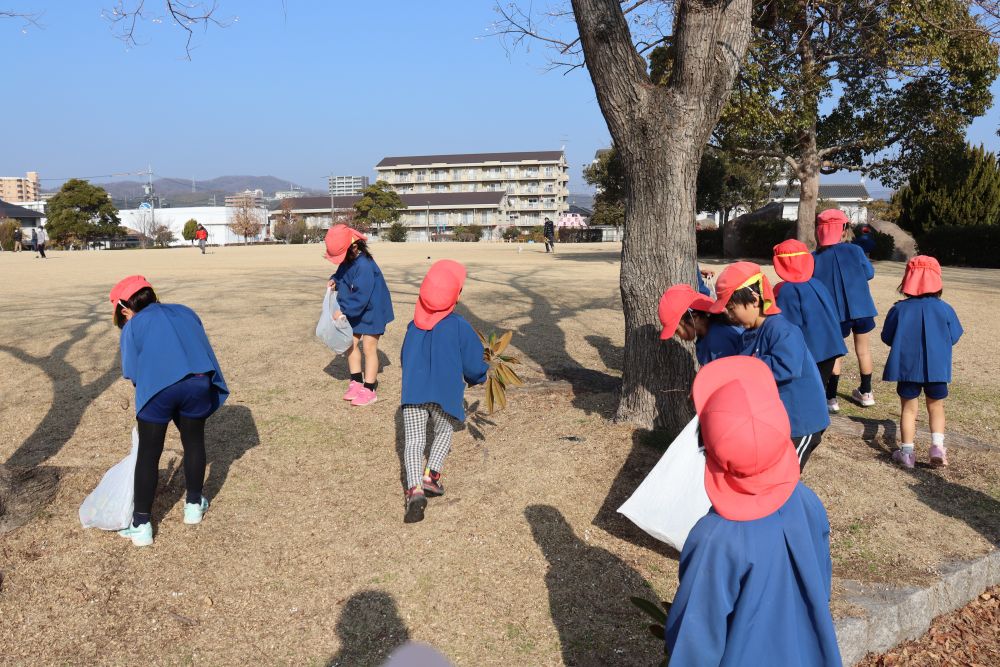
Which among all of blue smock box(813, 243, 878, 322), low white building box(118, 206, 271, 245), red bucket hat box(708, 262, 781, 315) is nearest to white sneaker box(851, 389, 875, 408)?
blue smock box(813, 243, 878, 322)

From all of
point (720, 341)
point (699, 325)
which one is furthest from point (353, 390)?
point (720, 341)

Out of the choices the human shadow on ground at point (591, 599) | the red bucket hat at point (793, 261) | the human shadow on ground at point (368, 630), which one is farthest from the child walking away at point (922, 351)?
the human shadow on ground at point (368, 630)

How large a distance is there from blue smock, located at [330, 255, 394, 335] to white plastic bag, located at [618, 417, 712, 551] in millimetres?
3407

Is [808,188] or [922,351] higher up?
[808,188]

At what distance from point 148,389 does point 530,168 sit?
9891 centimetres

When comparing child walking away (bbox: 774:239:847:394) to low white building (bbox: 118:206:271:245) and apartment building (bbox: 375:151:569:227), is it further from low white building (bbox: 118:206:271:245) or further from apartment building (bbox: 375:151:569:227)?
apartment building (bbox: 375:151:569:227)

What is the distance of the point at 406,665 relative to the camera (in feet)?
9.87

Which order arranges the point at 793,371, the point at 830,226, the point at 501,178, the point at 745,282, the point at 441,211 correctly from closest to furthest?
1. the point at 793,371
2. the point at 745,282
3. the point at 830,226
4. the point at 441,211
5. the point at 501,178

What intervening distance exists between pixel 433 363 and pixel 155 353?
1481 millimetres

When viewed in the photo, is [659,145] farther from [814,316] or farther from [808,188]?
[808,188]

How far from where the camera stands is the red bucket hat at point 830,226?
606 centimetres

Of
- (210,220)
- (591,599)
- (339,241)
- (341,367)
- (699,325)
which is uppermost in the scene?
(210,220)

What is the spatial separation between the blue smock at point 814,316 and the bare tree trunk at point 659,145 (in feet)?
2.40

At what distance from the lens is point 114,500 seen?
12.9 ft
